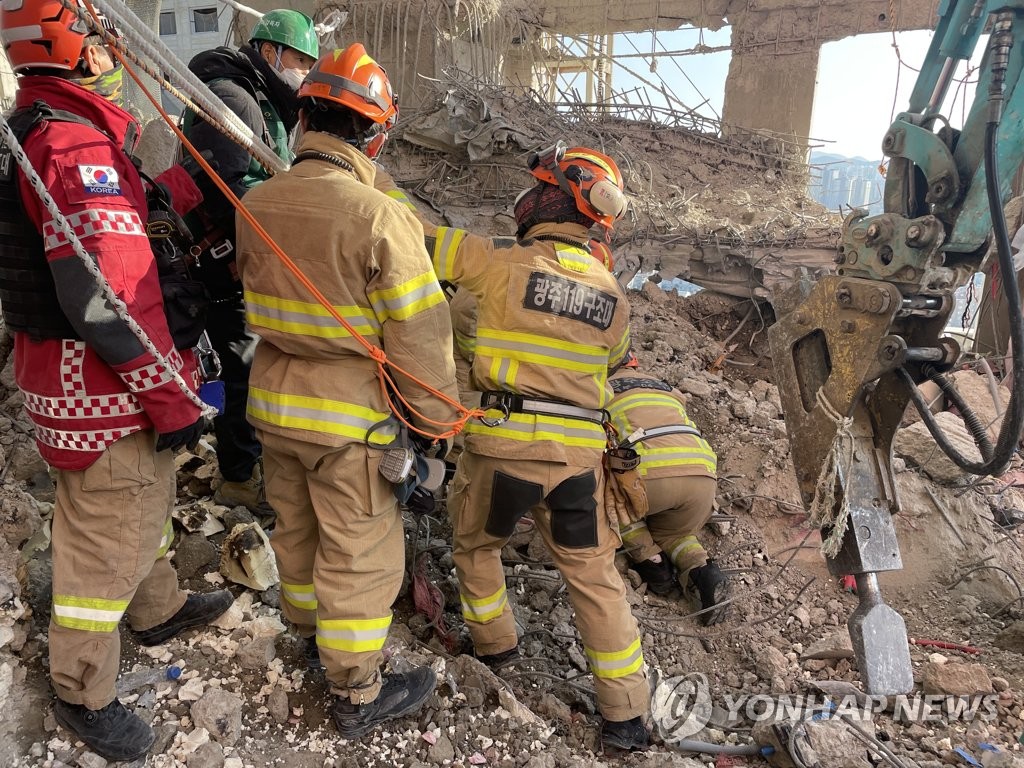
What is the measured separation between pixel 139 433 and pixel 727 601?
2.70m

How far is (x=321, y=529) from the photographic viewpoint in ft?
7.09

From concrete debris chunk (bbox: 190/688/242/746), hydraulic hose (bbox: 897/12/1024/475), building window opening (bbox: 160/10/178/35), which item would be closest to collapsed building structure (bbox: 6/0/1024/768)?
concrete debris chunk (bbox: 190/688/242/746)

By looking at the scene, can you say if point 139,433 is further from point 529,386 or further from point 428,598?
point 428,598

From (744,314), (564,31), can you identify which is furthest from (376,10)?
(744,314)

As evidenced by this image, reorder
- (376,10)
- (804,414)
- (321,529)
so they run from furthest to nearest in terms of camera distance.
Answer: (376,10) < (804,414) < (321,529)

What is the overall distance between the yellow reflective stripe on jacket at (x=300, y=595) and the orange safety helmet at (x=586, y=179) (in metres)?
1.78

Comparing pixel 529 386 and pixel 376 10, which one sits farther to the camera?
pixel 376 10

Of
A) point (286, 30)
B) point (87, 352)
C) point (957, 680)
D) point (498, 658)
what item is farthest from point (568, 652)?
point (286, 30)

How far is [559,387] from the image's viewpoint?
251cm

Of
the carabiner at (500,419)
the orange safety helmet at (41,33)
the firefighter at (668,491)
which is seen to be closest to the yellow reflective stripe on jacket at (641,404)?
the firefighter at (668,491)

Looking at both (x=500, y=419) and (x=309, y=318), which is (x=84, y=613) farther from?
(x=500, y=419)

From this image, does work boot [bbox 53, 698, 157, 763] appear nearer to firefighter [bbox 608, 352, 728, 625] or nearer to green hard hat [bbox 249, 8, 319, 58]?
firefighter [bbox 608, 352, 728, 625]

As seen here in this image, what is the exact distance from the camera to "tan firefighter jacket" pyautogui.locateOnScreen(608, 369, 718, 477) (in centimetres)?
321

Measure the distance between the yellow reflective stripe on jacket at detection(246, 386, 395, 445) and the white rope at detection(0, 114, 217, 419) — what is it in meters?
0.27
